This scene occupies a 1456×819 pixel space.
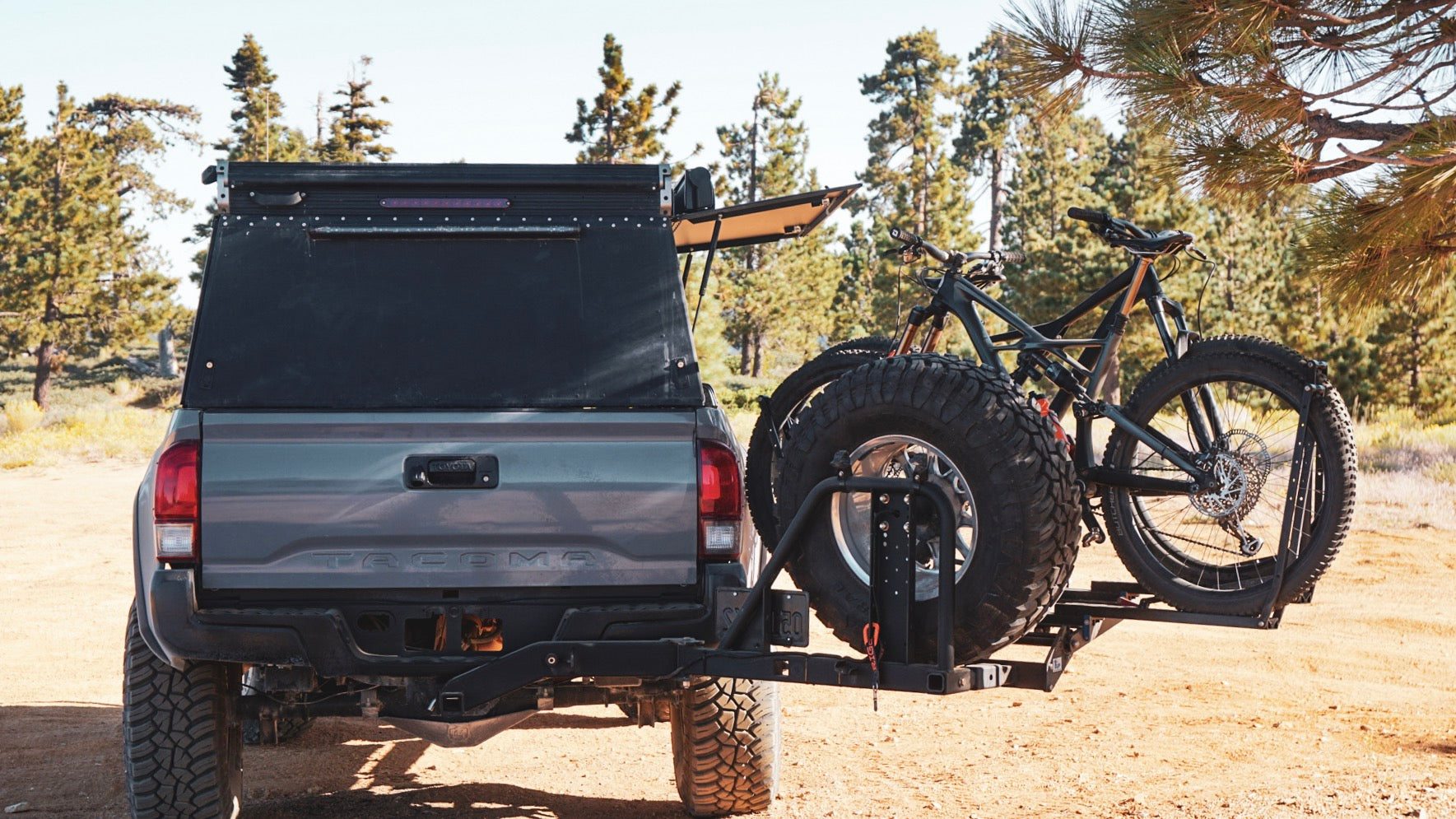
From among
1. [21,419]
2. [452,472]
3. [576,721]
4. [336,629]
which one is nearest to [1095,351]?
[452,472]

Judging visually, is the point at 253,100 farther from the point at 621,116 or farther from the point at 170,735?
the point at 170,735

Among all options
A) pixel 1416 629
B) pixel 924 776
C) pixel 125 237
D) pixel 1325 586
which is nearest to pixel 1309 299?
pixel 1325 586

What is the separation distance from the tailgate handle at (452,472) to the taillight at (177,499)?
645 millimetres

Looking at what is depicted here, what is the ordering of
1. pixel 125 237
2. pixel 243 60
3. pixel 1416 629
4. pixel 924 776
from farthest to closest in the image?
1. pixel 243 60
2. pixel 125 237
3. pixel 1416 629
4. pixel 924 776

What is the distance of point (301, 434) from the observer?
4.25m

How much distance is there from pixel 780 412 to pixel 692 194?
3.60 feet

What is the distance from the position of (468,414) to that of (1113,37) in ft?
19.7

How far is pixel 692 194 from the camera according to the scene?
17.1ft

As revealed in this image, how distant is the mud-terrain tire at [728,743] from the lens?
16.3 ft

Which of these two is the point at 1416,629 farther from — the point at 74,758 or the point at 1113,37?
the point at 74,758

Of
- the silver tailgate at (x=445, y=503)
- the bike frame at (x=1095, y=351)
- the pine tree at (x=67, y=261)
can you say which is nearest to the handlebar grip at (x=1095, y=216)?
the bike frame at (x=1095, y=351)

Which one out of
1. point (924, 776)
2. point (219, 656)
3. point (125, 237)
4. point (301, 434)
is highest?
point (125, 237)

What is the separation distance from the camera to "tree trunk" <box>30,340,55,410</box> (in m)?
44.3

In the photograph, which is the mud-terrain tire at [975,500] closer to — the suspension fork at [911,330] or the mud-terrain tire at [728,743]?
the mud-terrain tire at [728,743]
